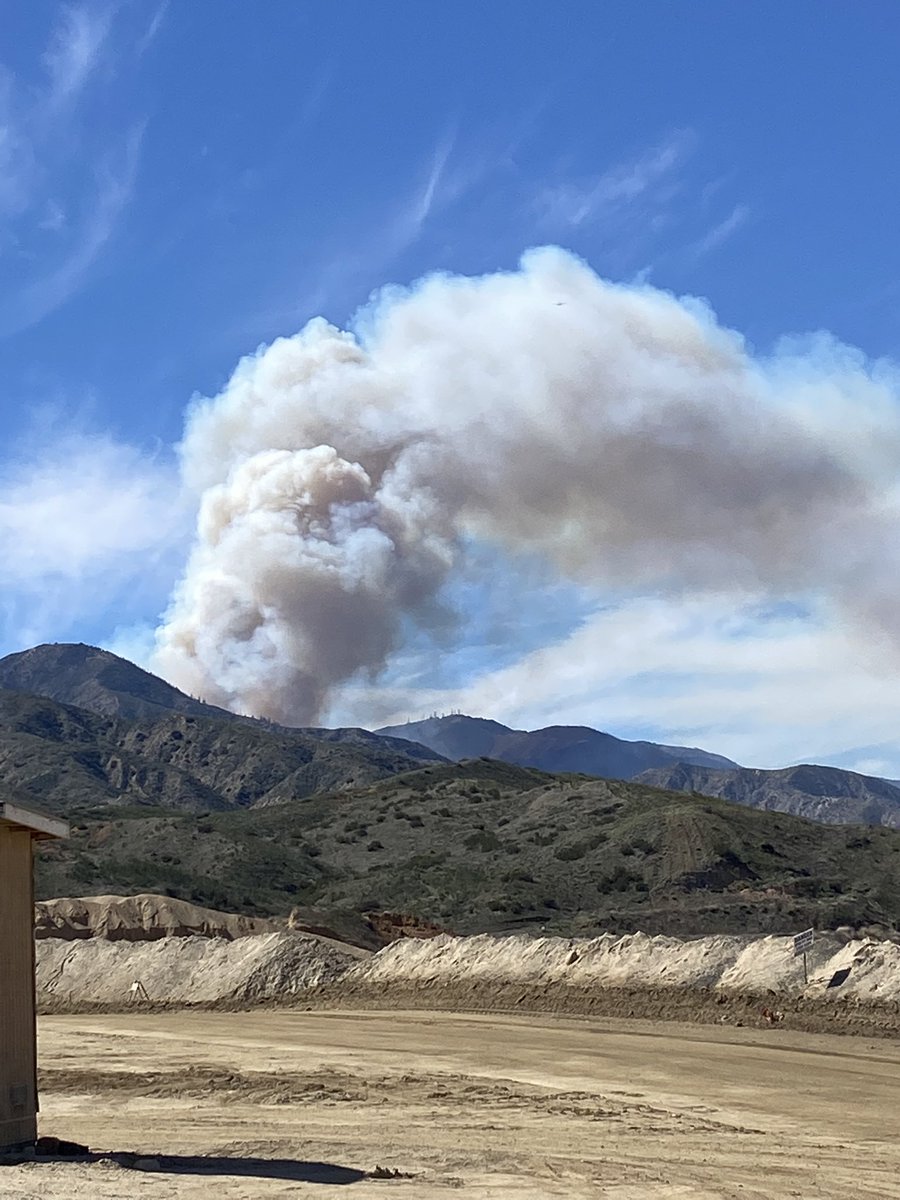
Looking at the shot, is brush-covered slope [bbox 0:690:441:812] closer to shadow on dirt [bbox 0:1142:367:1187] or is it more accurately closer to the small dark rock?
the small dark rock

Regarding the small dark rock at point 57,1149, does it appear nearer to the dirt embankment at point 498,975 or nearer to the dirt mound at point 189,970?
the dirt embankment at point 498,975

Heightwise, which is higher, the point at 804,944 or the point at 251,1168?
the point at 804,944

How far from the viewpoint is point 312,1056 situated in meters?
25.5

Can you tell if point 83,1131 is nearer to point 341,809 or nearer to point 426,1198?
point 426,1198

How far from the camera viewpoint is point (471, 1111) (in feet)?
62.6

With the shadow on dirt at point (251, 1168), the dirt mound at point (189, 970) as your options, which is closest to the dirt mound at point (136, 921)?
the dirt mound at point (189, 970)

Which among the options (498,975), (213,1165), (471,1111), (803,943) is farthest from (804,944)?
(213,1165)

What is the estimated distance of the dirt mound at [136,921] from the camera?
152ft

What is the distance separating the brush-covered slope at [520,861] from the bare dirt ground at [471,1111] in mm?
28027

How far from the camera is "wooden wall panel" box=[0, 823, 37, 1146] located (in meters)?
15.0

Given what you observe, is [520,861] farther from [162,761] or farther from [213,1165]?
[162,761]

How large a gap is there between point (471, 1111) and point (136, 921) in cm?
3129

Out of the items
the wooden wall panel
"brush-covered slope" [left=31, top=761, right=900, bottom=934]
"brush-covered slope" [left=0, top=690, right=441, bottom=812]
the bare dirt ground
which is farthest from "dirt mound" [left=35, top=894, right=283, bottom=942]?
"brush-covered slope" [left=0, top=690, right=441, bottom=812]

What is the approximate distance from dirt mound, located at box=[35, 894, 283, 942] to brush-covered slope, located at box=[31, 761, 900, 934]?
39.0 feet
